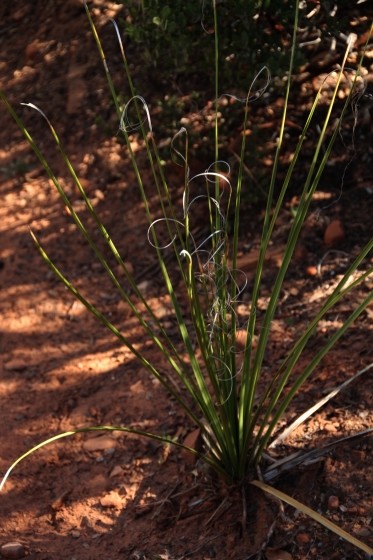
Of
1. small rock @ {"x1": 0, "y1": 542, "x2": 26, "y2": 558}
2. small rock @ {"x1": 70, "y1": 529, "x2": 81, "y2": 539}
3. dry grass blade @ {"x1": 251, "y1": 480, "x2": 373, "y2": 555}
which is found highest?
dry grass blade @ {"x1": 251, "y1": 480, "x2": 373, "y2": 555}

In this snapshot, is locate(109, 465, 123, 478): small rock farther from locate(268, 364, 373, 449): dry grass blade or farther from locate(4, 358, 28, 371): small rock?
locate(4, 358, 28, 371): small rock

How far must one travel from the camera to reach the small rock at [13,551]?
2.44 m

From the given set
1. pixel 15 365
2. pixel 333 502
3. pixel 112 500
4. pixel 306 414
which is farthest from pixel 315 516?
pixel 15 365

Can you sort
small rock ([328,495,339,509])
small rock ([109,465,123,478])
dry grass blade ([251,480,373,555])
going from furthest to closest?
small rock ([109,465,123,478]) → small rock ([328,495,339,509]) → dry grass blade ([251,480,373,555])

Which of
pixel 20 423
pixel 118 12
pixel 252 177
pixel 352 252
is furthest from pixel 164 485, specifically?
pixel 118 12

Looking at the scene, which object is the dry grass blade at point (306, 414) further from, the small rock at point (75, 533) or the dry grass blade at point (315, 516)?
the small rock at point (75, 533)

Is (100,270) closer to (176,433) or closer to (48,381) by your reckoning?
(48,381)

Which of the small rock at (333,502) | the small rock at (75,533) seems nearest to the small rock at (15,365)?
the small rock at (75,533)

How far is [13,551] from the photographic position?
2.44m

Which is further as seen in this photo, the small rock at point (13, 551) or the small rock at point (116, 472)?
the small rock at point (116, 472)

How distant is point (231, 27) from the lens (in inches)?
132

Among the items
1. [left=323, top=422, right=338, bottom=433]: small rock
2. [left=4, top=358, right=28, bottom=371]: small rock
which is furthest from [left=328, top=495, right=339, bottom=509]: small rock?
[left=4, top=358, right=28, bottom=371]: small rock

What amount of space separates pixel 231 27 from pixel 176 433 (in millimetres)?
1632

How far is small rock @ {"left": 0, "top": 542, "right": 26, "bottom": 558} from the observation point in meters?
2.44
